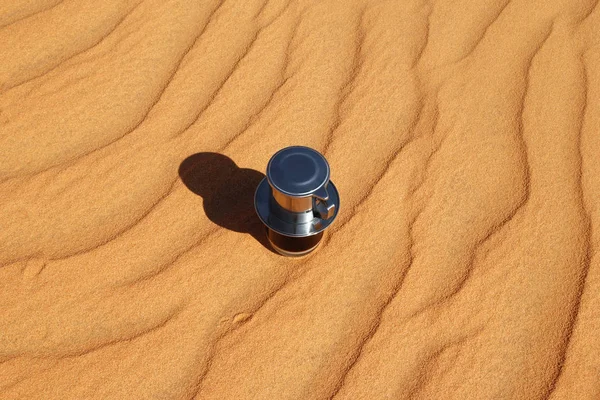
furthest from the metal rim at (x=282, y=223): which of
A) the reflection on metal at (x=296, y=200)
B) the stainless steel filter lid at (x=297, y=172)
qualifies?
the stainless steel filter lid at (x=297, y=172)

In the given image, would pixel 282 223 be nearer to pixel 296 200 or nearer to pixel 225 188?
pixel 296 200

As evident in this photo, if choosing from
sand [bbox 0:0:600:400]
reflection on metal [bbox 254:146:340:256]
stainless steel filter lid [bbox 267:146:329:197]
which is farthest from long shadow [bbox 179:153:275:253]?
stainless steel filter lid [bbox 267:146:329:197]

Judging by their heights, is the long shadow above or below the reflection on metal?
below

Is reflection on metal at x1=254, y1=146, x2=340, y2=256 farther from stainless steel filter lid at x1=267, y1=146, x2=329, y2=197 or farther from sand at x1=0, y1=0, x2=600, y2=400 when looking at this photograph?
sand at x1=0, y1=0, x2=600, y2=400

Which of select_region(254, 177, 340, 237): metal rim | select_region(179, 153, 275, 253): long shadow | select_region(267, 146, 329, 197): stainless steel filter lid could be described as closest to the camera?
select_region(267, 146, 329, 197): stainless steel filter lid

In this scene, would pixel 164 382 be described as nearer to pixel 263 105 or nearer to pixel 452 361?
pixel 452 361

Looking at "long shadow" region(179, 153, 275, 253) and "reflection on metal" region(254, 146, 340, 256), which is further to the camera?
"long shadow" region(179, 153, 275, 253)

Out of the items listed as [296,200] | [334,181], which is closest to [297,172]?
[296,200]
